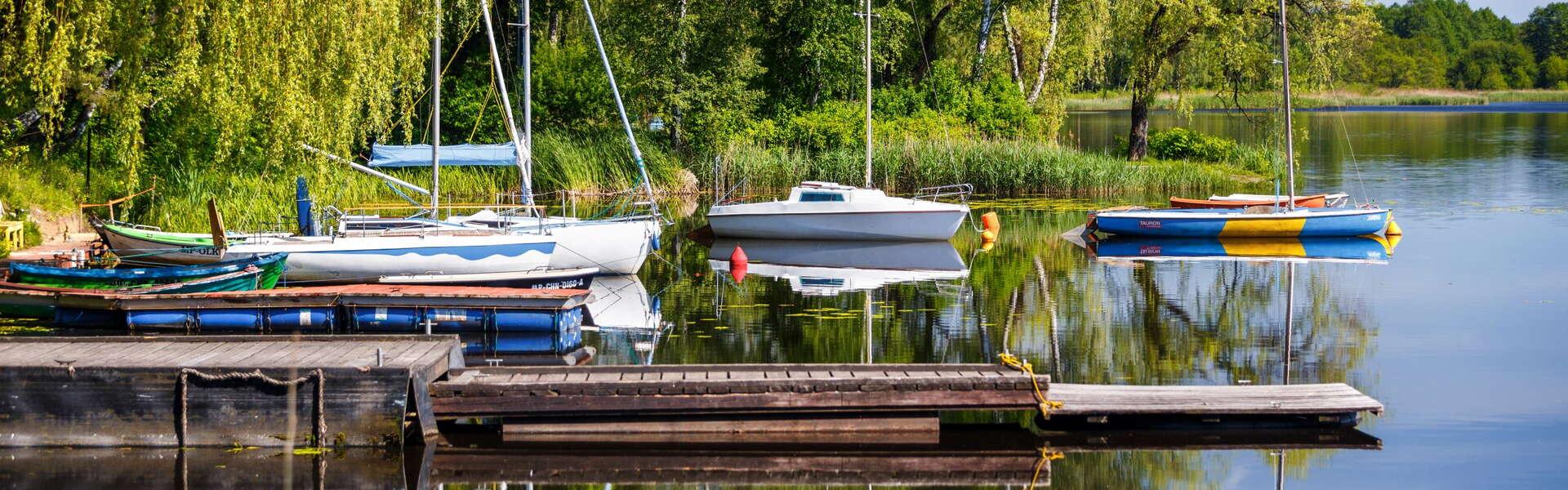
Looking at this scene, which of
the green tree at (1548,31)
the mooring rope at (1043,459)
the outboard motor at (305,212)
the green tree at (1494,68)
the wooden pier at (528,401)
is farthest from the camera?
the green tree at (1548,31)

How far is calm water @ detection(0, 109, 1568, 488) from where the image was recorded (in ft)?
43.3

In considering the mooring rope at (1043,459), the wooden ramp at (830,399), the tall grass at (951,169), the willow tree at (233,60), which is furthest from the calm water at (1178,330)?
the tall grass at (951,169)

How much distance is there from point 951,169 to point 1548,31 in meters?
137

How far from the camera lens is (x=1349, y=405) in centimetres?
1378

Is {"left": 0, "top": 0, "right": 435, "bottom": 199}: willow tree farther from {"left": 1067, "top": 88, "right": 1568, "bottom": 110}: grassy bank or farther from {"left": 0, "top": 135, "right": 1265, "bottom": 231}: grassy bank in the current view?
{"left": 1067, "top": 88, "right": 1568, "bottom": 110}: grassy bank

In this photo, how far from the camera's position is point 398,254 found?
2414 centimetres

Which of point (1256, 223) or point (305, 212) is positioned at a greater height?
point (305, 212)

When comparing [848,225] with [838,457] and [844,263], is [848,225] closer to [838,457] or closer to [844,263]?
[844,263]

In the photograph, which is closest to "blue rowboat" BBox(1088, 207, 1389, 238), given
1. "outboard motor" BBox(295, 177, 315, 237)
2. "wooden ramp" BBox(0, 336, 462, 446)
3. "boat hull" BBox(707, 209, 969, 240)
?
"boat hull" BBox(707, 209, 969, 240)

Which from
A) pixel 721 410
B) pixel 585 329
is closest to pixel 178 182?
pixel 585 329

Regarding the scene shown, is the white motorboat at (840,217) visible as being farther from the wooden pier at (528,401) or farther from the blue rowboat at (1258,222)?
the wooden pier at (528,401)

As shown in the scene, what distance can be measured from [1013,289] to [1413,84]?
13249 centimetres

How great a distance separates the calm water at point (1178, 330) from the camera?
43.3 feet

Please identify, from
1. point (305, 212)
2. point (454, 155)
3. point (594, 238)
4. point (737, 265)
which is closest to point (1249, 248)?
point (737, 265)
